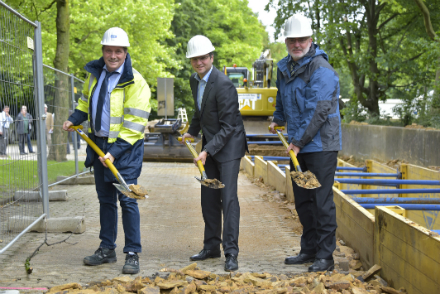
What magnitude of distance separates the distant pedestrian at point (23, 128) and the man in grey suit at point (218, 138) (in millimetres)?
1787

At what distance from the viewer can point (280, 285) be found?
4125mm

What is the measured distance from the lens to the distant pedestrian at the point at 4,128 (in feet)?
15.9

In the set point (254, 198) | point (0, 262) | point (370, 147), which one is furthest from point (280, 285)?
point (370, 147)

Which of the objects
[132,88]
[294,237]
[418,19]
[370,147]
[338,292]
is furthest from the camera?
[418,19]

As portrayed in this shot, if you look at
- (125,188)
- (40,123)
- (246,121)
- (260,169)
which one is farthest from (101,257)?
(246,121)

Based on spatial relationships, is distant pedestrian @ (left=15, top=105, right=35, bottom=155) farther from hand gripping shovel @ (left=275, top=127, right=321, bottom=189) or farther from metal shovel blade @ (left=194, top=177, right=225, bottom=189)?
hand gripping shovel @ (left=275, top=127, right=321, bottom=189)


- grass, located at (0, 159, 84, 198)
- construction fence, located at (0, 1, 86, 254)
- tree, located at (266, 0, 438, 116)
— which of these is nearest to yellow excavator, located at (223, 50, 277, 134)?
tree, located at (266, 0, 438, 116)

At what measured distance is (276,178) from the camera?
979 cm

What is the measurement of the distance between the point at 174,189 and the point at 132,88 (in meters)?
6.04

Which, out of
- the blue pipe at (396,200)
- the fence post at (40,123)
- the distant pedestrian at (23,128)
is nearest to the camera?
the distant pedestrian at (23,128)

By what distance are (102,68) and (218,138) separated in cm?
120

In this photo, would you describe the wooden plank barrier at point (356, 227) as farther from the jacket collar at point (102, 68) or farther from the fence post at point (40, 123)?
the fence post at point (40, 123)

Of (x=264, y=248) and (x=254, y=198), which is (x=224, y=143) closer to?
(x=264, y=248)

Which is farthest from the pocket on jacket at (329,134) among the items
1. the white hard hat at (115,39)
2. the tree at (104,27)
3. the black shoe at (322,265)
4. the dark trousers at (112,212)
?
the tree at (104,27)
